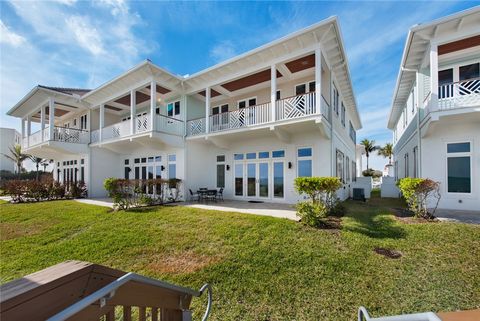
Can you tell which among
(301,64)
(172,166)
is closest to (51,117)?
(172,166)

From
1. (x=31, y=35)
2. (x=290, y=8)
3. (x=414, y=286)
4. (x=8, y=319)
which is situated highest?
(x=290, y=8)

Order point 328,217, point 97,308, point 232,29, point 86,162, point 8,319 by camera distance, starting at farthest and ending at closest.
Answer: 1. point 86,162
2. point 232,29
3. point 328,217
4. point 97,308
5. point 8,319

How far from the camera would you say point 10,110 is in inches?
745

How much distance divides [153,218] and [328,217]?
690 cm

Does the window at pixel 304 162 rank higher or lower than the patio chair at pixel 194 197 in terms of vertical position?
higher

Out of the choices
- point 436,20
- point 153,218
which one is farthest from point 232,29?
point 153,218

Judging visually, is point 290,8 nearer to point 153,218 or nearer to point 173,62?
point 173,62

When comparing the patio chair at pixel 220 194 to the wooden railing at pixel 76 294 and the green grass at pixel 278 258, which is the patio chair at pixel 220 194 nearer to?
the green grass at pixel 278 258

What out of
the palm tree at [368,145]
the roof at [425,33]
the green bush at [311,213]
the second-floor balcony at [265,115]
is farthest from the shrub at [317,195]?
the palm tree at [368,145]

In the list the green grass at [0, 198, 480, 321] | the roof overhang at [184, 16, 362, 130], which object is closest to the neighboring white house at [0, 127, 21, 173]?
the green grass at [0, 198, 480, 321]

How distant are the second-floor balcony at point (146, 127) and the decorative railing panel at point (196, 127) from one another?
1.55 ft

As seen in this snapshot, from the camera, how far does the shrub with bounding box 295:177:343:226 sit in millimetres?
7293

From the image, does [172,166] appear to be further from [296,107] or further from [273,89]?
[296,107]

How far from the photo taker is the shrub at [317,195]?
729 cm
